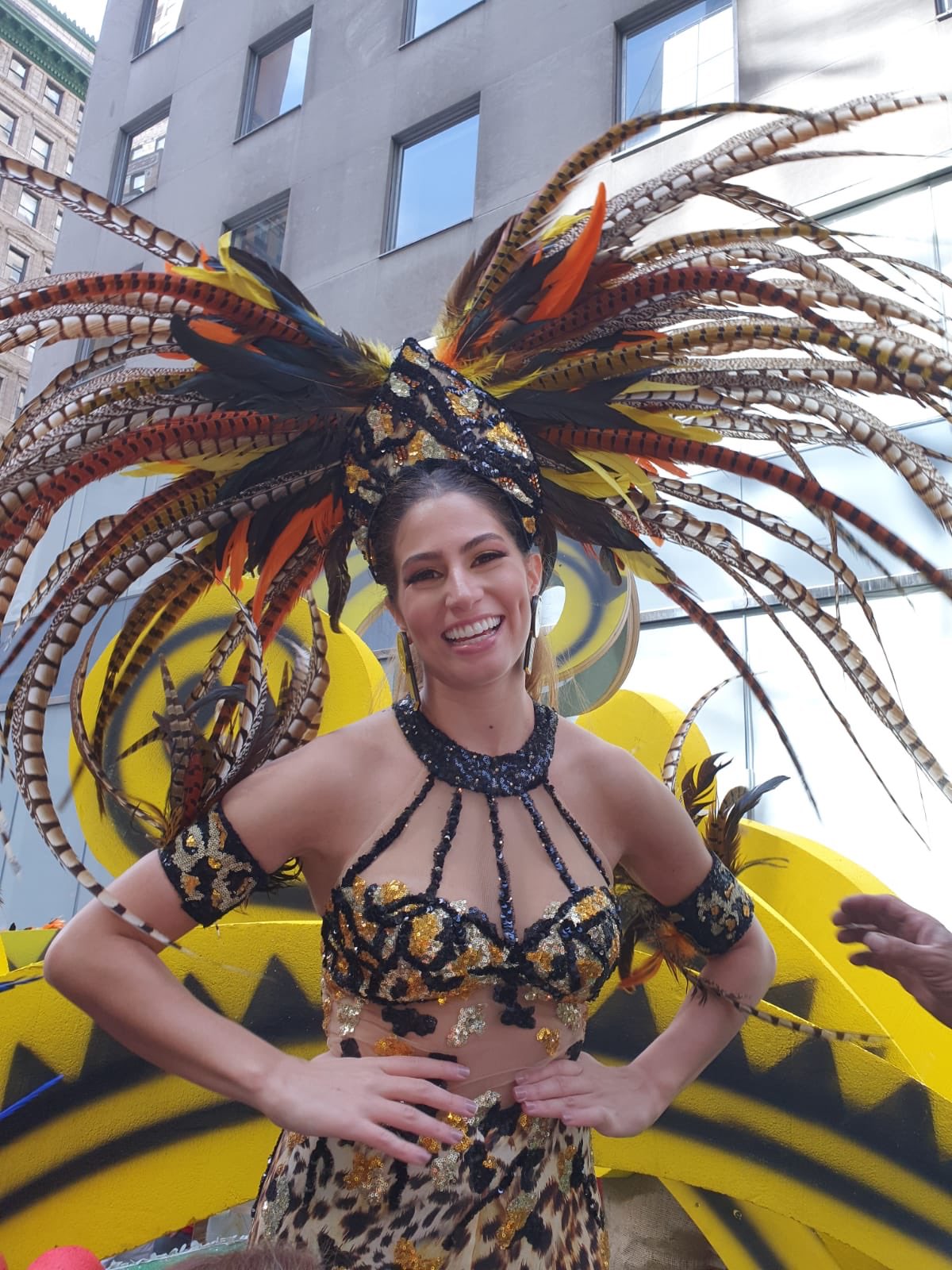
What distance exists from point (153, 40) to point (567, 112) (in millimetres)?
6885

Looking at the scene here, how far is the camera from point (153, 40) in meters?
11.6

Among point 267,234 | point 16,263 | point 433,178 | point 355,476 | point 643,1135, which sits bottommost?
point 643,1135

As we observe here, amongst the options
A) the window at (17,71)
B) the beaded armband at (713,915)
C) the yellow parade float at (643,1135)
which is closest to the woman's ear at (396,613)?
the yellow parade float at (643,1135)

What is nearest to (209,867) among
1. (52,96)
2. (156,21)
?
(156,21)

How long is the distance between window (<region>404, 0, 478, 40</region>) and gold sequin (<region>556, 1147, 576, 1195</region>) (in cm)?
920

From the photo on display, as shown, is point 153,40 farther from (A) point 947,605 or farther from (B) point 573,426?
(B) point 573,426

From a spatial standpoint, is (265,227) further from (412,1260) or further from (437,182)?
(412,1260)

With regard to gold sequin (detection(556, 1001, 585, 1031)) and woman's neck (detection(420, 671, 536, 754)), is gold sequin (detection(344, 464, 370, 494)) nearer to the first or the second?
woman's neck (detection(420, 671, 536, 754))

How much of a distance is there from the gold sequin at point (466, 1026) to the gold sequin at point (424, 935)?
12 cm

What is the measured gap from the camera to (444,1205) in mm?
1376

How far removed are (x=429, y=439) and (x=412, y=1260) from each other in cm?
119

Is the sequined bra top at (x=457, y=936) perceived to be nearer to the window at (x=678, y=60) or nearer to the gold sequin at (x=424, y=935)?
the gold sequin at (x=424, y=935)

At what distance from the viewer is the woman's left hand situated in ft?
4.76

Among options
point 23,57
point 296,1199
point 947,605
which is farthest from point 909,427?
point 23,57
